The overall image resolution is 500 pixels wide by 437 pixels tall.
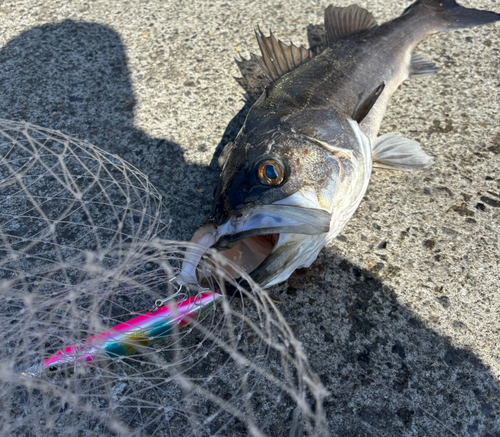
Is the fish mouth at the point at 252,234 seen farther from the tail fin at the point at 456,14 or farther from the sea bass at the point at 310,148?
the tail fin at the point at 456,14

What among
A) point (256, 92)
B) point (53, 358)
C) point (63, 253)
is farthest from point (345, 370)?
point (256, 92)

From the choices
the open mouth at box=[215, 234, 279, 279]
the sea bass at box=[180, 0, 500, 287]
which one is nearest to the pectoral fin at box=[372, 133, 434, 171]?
the sea bass at box=[180, 0, 500, 287]

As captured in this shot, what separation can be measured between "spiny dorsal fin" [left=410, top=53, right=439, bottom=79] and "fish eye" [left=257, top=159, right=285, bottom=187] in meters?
2.22

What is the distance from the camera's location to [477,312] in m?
2.40

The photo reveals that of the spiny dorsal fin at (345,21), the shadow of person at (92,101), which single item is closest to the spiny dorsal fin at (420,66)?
the spiny dorsal fin at (345,21)

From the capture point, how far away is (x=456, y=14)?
409 cm

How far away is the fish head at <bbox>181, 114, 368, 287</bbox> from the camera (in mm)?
2000

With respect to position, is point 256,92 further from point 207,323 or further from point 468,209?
point 207,323

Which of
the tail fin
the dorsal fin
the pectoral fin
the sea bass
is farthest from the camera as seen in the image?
the tail fin

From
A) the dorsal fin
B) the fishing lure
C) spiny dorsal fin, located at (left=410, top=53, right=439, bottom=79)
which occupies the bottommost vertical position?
the fishing lure

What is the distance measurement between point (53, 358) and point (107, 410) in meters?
0.35

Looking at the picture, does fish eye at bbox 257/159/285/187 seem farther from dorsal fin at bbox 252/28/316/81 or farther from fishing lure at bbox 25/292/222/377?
dorsal fin at bbox 252/28/316/81

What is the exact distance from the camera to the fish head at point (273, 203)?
2.00m

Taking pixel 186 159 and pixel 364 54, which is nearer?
pixel 186 159
